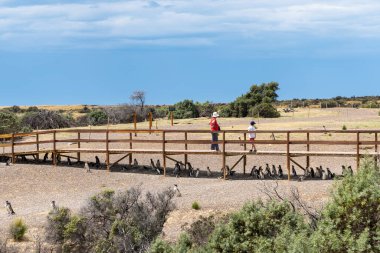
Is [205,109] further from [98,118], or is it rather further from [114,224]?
[114,224]

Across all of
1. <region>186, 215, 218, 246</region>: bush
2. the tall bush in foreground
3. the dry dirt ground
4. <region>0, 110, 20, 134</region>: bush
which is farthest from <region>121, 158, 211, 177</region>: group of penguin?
<region>0, 110, 20, 134</region>: bush

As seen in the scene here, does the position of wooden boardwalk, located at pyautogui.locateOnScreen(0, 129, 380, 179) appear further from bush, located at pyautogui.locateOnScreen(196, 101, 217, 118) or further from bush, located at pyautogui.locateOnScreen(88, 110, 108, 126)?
bush, located at pyautogui.locateOnScreen(196, 101, 217, 118)

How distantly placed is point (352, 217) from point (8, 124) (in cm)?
3687

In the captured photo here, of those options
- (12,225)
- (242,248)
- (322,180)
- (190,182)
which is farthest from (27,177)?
(242,248)

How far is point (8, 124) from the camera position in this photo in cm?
4359

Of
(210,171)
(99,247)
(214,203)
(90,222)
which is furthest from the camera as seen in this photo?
(210,171)

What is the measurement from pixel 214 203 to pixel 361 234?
11965mm

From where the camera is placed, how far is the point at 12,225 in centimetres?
1859

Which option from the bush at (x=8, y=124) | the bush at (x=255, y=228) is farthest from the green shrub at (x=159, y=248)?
the bush at (x=8, y=124)

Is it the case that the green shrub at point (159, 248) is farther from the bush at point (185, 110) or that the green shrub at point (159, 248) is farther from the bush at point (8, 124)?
the bush at point (185, 110)

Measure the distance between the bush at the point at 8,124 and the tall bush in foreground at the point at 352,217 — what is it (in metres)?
35.5

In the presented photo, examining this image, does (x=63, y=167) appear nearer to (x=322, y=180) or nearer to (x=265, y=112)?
(x=322, y=180)

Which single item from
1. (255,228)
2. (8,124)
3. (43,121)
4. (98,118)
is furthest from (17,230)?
(98,118)

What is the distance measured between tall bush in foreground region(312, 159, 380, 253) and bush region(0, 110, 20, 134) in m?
35.5
